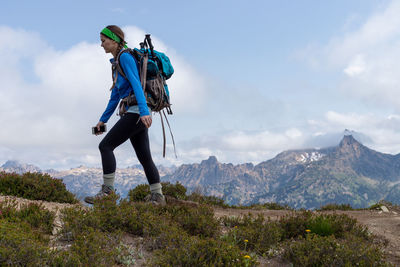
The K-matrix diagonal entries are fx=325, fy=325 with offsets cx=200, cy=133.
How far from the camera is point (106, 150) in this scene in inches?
227

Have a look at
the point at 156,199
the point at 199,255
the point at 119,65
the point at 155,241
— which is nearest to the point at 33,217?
the point at 155,241

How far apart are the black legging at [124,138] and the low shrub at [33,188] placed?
12.9 ft

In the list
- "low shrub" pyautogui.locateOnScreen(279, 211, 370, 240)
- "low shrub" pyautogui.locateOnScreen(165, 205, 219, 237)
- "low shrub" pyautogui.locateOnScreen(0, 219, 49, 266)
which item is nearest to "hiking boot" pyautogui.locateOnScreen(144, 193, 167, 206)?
"low shrub" pyautogui.locateOnScreen(165, 205, 219, 237)

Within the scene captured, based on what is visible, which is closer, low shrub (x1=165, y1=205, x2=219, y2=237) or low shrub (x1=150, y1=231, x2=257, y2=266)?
low shrub (x1=150, y1=231, x2=257, y2=266)

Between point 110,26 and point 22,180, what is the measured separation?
5.57 meters

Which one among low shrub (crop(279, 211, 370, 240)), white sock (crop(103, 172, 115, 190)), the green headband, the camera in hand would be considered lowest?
low shrub (crop(279, 211, 370, 240))

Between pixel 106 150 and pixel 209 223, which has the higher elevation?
pixel 106 150

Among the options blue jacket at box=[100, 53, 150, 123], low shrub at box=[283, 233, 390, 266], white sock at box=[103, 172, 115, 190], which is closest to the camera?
low shrub at box=[283, 233, 390, 266]

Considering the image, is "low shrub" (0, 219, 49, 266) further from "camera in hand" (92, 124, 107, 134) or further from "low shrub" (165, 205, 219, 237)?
"camera in hand" (92, 124, 107, 134)

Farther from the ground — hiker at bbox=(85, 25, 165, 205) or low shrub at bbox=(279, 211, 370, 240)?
hiker at bbox=(85, 25, 165, 205)

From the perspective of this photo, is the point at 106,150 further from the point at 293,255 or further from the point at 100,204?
the point at 293,255

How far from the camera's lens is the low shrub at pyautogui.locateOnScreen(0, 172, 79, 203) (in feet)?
28.3

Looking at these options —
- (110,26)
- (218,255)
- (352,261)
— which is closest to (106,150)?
(110,26)

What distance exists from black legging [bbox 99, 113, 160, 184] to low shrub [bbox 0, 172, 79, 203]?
12.9ft
